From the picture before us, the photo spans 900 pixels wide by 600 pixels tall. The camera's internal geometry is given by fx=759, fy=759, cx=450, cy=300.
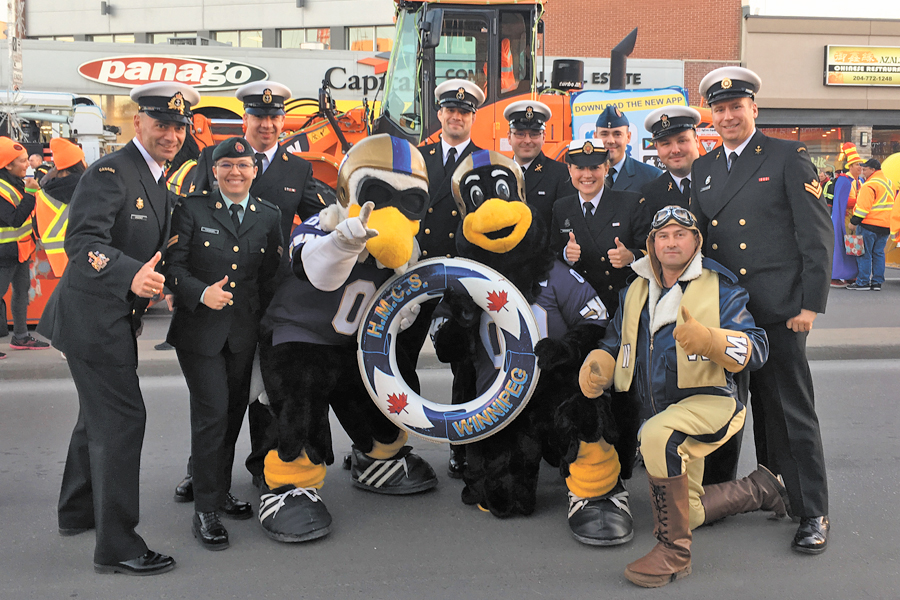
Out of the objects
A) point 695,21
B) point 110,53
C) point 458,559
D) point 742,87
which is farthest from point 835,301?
point 695,21

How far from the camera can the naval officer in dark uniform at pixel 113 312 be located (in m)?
3.00

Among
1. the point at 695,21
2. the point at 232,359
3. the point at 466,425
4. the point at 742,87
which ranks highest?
the point at 695,21

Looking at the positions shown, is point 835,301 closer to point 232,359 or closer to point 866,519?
point 866,519

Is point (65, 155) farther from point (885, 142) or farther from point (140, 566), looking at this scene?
point (885, 142)

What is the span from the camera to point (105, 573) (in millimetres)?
3141

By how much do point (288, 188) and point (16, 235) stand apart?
4202mm

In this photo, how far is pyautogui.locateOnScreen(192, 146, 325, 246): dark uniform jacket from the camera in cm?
421

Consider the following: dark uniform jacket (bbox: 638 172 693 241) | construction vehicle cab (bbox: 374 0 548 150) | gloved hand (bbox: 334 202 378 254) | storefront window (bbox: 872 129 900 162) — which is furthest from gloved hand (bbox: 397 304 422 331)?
storefront window (bbox: 872 129 900 162)

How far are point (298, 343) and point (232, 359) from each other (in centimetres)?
34

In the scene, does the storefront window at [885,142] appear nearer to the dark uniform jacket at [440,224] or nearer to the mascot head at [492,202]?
the dark uniform jacket at [440,224]

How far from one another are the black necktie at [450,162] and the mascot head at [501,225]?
2.39 feet

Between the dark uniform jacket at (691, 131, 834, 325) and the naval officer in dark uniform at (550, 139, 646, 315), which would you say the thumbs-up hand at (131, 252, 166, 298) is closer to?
the naval officer in dark uniform at (550, 139, 646, 315)

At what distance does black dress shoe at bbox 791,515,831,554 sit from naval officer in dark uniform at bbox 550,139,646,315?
141 centimetres

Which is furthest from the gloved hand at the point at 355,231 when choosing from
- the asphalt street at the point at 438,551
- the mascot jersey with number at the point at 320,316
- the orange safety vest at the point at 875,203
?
the orange safety vest at the point at 875,203
